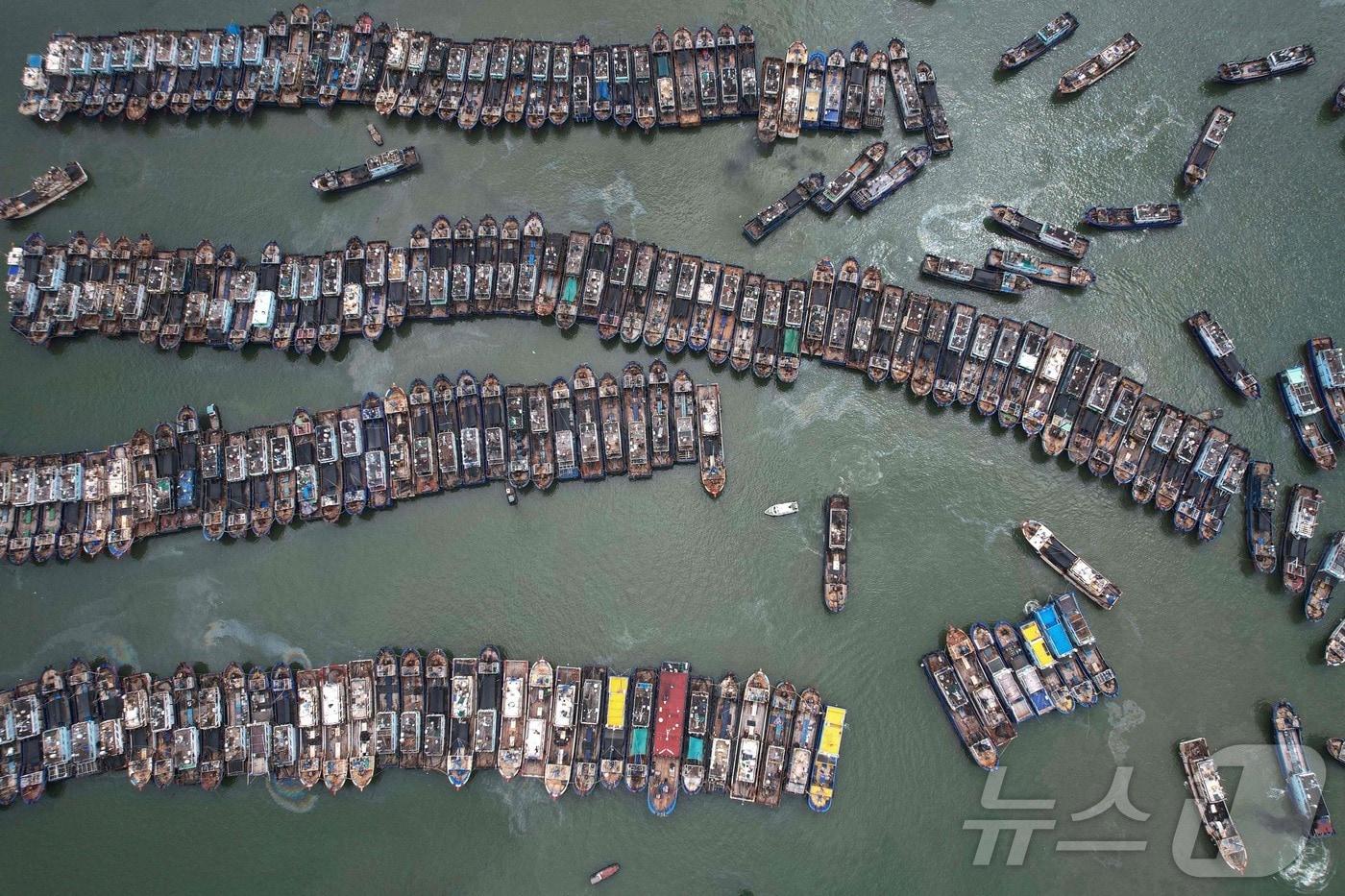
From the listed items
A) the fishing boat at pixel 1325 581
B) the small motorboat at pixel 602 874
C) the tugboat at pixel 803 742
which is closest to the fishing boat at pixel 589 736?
the small motorboat at pixel 602 874

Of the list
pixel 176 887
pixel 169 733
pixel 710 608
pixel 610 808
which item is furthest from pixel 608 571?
pixel 176 887

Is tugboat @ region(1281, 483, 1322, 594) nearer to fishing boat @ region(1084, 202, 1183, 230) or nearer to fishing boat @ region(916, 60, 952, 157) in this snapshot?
fishing boat @ region(1084, 202, 1183, 230)

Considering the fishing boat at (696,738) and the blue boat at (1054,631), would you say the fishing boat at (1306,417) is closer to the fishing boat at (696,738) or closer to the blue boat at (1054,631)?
the blue boat at (1054,631)

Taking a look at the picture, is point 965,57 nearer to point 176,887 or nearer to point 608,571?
point 608,571

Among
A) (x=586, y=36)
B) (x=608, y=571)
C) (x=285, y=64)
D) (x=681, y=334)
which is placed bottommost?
(x=608, y=571)

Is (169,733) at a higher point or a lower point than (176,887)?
higher

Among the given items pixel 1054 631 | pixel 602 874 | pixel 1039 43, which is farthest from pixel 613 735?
pixel 1039 43

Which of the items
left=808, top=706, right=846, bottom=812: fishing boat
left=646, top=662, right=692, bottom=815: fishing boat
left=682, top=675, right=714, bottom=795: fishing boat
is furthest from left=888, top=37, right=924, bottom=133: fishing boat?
left=682, top=675, right=714, bottom=795: fishing boat
